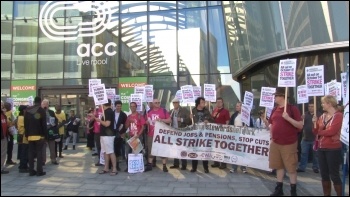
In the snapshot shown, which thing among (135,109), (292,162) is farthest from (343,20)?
(135,109)

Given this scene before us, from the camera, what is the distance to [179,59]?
1714cm

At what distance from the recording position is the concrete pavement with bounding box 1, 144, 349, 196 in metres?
6.66

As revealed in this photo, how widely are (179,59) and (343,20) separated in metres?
8.63

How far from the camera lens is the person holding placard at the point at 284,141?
6.32m

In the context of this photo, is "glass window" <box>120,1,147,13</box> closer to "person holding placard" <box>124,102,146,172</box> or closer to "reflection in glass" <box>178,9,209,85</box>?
"reflection in glass" <box>178,9,209,85</box>

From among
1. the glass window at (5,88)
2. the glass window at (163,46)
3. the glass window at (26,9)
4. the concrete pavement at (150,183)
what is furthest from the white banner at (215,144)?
the glass window at (26,9)

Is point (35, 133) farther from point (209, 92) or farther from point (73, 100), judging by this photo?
point (73, 100)

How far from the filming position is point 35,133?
830cm

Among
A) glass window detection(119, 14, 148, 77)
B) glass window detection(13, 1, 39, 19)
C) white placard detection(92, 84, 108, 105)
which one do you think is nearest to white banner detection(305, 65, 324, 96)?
white placard detection(92, 84, 108, 105)

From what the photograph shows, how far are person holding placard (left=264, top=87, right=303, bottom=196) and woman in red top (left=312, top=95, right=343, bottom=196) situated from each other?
0.40 metres

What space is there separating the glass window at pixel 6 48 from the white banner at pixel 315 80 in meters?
14.9

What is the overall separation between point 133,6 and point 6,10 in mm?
6418

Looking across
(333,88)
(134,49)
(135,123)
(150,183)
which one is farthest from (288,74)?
(134,49)

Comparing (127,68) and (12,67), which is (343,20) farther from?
(12,67)
